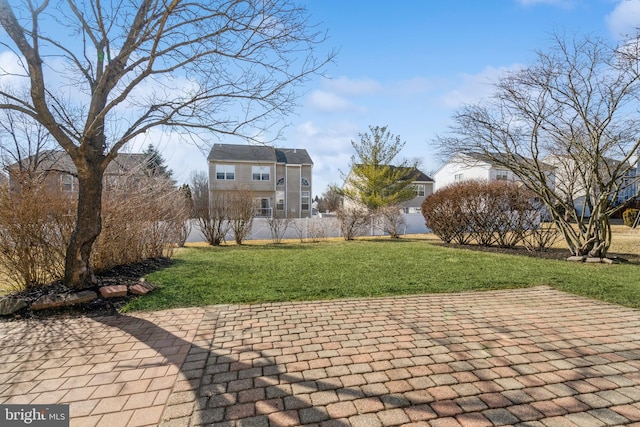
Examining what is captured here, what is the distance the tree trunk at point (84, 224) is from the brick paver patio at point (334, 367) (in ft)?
2.85

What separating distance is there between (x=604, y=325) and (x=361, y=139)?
1956cm

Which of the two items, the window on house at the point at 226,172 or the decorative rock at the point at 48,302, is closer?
the decorative rock at the point at 48,302

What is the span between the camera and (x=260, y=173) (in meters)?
27.0

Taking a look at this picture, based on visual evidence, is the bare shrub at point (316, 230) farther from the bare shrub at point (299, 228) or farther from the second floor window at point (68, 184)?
the second floor window at point (68, 184)

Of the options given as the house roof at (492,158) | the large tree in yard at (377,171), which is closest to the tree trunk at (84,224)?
the house roof at (492,158)

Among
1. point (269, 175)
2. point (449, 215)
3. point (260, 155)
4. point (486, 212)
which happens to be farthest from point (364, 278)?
point (269, 175)

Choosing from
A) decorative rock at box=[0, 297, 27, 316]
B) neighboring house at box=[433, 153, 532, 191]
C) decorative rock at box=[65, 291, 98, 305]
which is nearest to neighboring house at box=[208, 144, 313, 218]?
neighboring house at box=[433, 153, 532, 191]

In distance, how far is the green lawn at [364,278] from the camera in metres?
4.93

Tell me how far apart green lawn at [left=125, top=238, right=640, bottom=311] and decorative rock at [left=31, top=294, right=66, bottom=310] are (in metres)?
0.90

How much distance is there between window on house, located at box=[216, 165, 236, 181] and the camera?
84.9 feet

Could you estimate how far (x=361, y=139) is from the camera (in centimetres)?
2202

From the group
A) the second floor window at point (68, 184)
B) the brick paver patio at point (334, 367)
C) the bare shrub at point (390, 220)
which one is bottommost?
the brick paver patio at point (334, 367)

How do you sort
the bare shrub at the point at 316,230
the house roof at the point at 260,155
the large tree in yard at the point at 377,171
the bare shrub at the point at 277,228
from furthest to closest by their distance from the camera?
the house roof at the point at 260,155 < the large tree in yard at the point at 377,171 < the bare shrub at the point at 316,230 < the bare shrub at the point at 277,228

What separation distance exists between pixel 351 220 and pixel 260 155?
13695 millimetres
